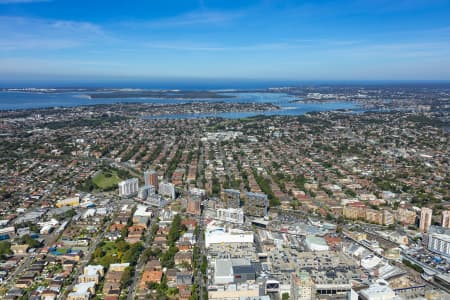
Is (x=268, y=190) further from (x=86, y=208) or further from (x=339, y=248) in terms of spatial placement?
(x=86, y=208)

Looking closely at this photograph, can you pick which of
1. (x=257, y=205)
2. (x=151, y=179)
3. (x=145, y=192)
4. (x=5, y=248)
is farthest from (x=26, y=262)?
(x=257, y=205)

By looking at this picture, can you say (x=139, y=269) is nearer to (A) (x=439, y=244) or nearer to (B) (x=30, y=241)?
(B) (x=30, y=241)

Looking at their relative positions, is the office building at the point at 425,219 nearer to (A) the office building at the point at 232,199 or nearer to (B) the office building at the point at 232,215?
(B) the office building at the point at 232,215

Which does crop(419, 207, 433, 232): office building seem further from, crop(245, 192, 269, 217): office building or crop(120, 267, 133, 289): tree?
crop(120, 267, 133, 289): tree

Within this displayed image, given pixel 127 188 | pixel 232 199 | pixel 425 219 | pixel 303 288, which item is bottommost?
pixel 303 288

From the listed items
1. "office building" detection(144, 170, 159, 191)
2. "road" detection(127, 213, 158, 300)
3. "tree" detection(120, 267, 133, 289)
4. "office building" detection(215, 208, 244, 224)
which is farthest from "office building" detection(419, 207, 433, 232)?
"office building" detection(144, 170, 159, 191)

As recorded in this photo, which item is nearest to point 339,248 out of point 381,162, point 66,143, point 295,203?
point 295,203
